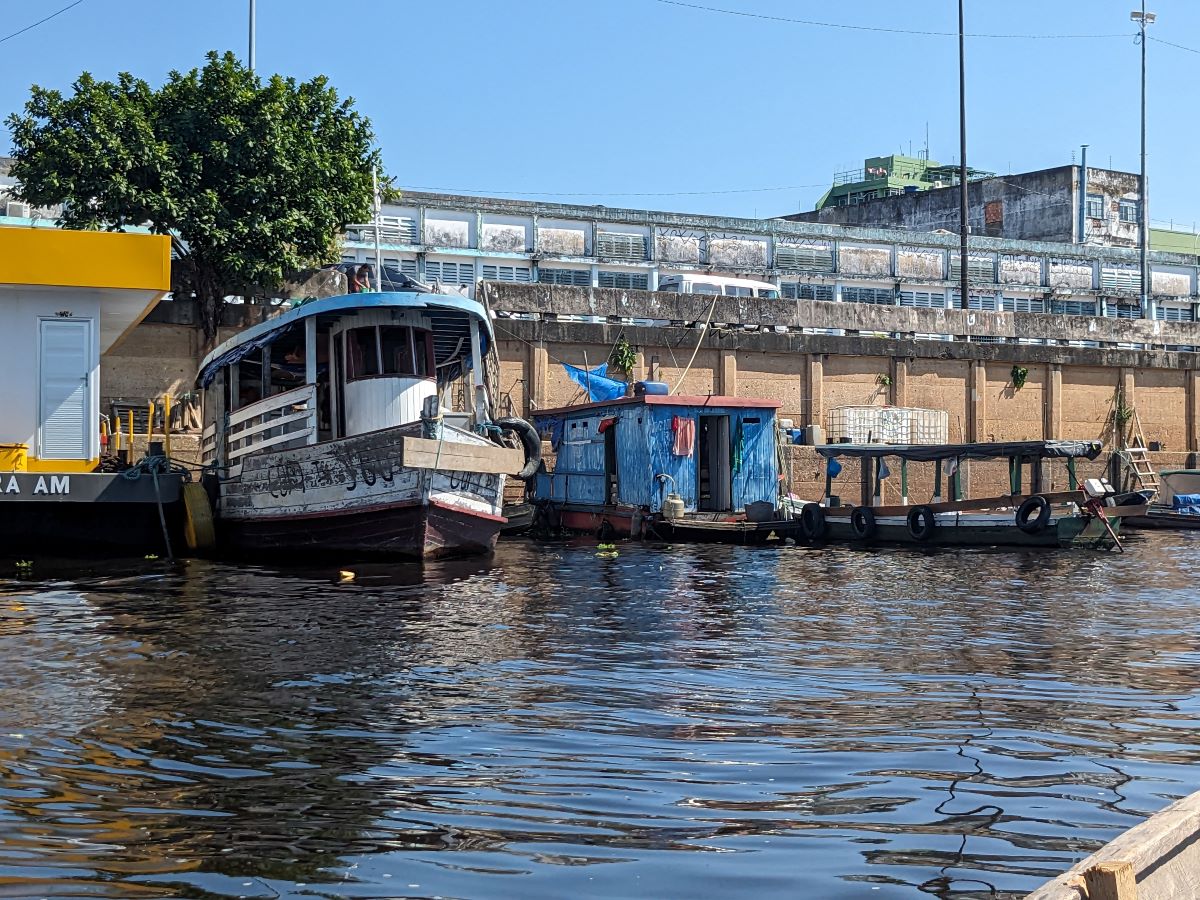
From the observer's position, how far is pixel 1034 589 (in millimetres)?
15523

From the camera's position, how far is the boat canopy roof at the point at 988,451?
72.7 ft

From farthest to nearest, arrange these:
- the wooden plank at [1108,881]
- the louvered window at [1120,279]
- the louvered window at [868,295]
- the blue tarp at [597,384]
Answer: the louvered window at [1120,279] < the louvered window at [868,295] < the blue tarp at [597,384] < the wooden plank at [1108,881]

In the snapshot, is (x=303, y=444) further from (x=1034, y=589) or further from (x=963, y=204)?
(x=963, y=204)

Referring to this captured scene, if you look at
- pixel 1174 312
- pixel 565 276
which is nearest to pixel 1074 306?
pixel 1174 312

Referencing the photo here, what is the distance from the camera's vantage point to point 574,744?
261 inches

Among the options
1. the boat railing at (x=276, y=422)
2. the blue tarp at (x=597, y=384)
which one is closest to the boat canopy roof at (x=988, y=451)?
the blue tarp at (x=597, y=384)

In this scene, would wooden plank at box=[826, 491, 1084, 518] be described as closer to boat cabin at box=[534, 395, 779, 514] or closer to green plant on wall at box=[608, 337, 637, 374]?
boat cabin at box=[534, 395, 779, 514]

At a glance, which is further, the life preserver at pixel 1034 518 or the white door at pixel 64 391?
the life preserver at pixel 1034 518

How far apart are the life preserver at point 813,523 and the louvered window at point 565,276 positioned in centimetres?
2300

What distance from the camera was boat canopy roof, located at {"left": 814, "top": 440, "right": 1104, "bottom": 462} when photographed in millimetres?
22156

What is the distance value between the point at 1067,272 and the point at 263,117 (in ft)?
126

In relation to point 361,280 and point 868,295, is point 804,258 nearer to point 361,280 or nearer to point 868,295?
point 868,295

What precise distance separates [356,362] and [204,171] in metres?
9.78

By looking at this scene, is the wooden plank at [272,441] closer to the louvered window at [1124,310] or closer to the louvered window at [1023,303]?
the louvered window at [1023,303]
